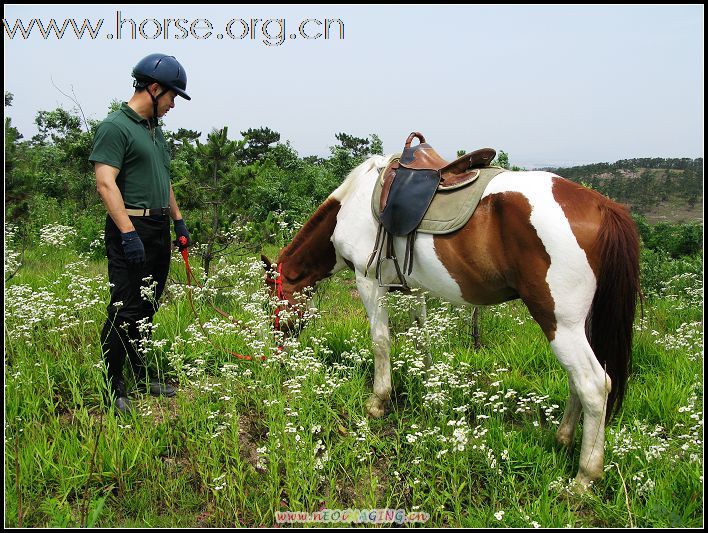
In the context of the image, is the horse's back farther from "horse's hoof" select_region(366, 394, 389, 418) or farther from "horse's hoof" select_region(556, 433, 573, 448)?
"horse's hoof" select_region(366, 394, 389, 418)

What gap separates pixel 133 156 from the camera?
3604 mm

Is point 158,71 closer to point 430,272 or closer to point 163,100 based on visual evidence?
point 163,100

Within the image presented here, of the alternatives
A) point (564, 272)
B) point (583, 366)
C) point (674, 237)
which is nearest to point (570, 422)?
point (583, 366)

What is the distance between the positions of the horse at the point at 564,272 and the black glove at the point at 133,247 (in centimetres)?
193

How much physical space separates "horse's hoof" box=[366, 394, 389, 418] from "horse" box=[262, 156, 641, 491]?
101 cm

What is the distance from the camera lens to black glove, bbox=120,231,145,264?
136 inches

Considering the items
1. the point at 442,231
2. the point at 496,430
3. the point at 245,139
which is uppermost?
the point at 245,139

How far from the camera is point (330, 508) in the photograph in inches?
108

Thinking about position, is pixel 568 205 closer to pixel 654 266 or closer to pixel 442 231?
pixel 442 231

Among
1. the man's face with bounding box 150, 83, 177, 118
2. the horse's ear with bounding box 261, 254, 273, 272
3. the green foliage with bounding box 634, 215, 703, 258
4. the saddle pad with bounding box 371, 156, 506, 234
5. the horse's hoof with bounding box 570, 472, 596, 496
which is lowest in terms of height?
the horse's hoof with bounding box 570, 472, 596, 496

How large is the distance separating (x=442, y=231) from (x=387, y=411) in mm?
1584

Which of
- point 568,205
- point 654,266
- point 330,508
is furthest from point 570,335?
point 654,266

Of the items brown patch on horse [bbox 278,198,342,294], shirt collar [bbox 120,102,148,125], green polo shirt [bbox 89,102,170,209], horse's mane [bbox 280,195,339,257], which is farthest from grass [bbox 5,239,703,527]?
shirt collar [bbox 120,102,148,125]

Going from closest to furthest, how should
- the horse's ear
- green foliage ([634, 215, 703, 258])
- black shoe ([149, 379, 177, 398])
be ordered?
black shoe ([149, 379, 177, 398]) < the horse's ear < green foliage ([634, 215, 703, 258])
